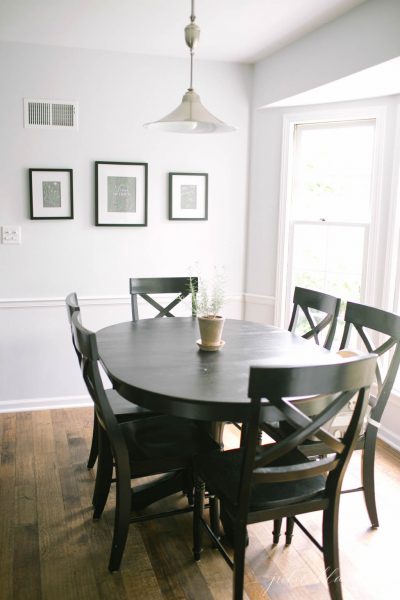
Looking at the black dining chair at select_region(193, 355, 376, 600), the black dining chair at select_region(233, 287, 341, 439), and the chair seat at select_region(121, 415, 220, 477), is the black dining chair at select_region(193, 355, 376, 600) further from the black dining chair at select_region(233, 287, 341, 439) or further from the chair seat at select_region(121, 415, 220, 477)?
the black dining chair at select_region(233, 287, 341, 439)

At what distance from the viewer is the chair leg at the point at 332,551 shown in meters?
2.01

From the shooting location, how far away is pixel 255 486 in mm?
1987

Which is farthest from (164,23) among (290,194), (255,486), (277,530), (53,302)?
(277,530)

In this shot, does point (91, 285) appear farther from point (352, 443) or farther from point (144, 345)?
point (352, 443)

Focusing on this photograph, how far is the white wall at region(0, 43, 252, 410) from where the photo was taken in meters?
3.87

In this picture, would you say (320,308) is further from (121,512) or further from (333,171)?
(121,512)

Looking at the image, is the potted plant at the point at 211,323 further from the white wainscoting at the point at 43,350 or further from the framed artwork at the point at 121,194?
the framed artwork at the point at 121,194

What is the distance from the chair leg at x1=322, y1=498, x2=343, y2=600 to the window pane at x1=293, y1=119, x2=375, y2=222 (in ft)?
7.66

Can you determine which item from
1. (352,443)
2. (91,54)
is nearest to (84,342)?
(352,443)

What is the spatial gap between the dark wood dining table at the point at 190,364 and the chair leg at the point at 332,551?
0.41 metres

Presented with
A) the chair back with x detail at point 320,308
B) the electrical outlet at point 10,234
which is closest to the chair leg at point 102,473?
the chair back with x detail at point 320,308

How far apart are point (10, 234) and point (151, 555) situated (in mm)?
2480

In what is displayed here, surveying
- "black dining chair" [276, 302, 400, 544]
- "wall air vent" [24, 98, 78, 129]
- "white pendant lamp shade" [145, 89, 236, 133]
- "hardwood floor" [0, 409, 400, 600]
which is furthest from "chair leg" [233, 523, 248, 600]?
"wall air vent" [24, 98, 78, 129]

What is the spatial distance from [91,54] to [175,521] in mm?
3156
